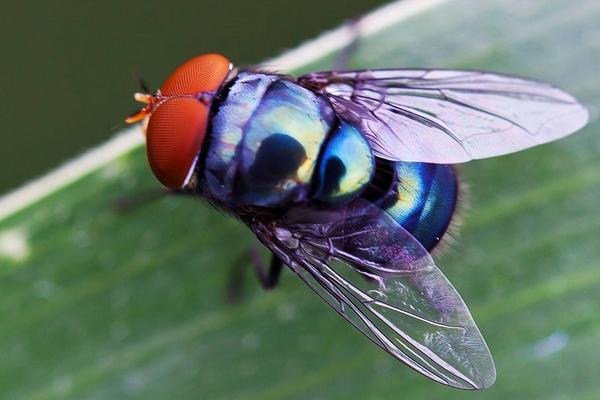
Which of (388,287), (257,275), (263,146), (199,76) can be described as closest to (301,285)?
(257,275)

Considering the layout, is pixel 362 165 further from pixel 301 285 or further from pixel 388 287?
pixel 301 285

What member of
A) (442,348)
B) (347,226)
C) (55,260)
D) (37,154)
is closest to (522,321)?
(442,348)

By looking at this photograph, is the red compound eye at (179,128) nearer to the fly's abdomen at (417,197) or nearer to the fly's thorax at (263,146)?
the fly's thorax at (263,146)

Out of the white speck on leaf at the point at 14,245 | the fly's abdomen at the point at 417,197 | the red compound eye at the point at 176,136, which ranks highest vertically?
the red compound eye at the point at 176,136

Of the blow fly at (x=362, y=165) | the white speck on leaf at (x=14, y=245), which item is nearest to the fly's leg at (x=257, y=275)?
the blow fly at (x=362, y=165)

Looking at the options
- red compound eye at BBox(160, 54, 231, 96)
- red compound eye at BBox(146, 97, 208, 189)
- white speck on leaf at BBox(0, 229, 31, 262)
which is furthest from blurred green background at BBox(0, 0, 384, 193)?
red compound eye at BBox(146, 97, 208, 189)
